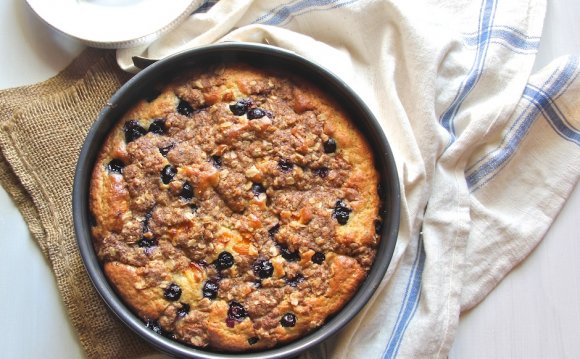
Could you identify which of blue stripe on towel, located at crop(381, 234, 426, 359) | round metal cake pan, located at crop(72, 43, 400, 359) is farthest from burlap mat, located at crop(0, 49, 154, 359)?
blue stripe on towel, located at crop(381, 234, 426, 359)

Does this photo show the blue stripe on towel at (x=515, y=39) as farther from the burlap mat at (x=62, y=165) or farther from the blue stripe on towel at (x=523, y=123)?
the burlap mat at (x=62, y=165)

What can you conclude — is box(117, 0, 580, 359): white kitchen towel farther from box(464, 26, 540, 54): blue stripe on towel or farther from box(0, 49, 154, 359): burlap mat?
box(0, 49, 154, 359): burlap mat

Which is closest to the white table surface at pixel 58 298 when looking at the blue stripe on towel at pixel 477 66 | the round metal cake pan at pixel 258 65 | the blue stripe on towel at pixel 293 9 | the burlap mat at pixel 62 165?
the burlap mat at pixel 62 165

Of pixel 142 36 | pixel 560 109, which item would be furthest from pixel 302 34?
pixel 560 109

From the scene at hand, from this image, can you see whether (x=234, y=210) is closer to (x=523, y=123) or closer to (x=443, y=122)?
(x=443, y=122)

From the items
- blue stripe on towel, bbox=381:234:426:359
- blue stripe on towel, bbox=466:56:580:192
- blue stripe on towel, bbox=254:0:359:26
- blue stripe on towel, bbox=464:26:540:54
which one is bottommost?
blue stripe on towel, bbox=381:234:426:359

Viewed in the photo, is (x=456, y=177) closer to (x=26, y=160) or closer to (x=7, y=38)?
(x=26, y=160)
